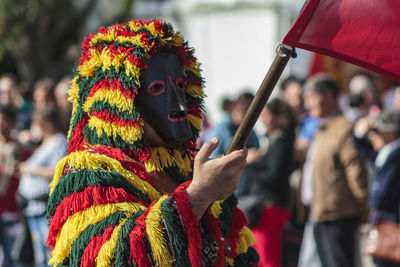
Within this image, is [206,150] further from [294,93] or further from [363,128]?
[294,93]

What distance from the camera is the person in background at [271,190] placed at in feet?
15.4

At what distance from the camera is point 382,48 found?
69.0 inches

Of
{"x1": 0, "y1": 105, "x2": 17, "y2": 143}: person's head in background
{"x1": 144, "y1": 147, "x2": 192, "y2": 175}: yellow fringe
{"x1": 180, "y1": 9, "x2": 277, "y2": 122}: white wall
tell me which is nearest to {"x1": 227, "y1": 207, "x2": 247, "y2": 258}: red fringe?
{"x1": 144, "y1": 147, "x2": 192, "y2": 175}: yellow fringe

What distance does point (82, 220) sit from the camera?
179cm

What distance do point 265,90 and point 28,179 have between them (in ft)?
11.4

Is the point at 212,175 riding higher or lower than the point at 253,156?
lower

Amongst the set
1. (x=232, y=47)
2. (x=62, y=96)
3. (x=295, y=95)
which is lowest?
(x=295, y=95)

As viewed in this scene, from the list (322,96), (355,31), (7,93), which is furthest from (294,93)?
(355,31)

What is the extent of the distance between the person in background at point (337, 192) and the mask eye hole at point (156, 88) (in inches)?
111

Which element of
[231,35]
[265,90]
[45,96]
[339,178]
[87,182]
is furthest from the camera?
[231,35]

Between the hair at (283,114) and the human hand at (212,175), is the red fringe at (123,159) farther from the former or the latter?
the hair at (283,114)

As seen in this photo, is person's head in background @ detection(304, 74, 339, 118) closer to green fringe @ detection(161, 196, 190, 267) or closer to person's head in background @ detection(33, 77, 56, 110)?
person's head in background @ detection(33, 77, 56, 110)

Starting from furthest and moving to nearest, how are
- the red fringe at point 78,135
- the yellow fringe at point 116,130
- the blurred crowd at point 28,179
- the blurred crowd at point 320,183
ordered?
the blurred crowd at point 28,179 → the blurred crowd at point 320,183 → the red fringe at point 78,135 → the yellow fringe at point 116,130

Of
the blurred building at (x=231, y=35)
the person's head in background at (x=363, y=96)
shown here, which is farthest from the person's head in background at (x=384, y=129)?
the blurred building at (x=231, y=35)
